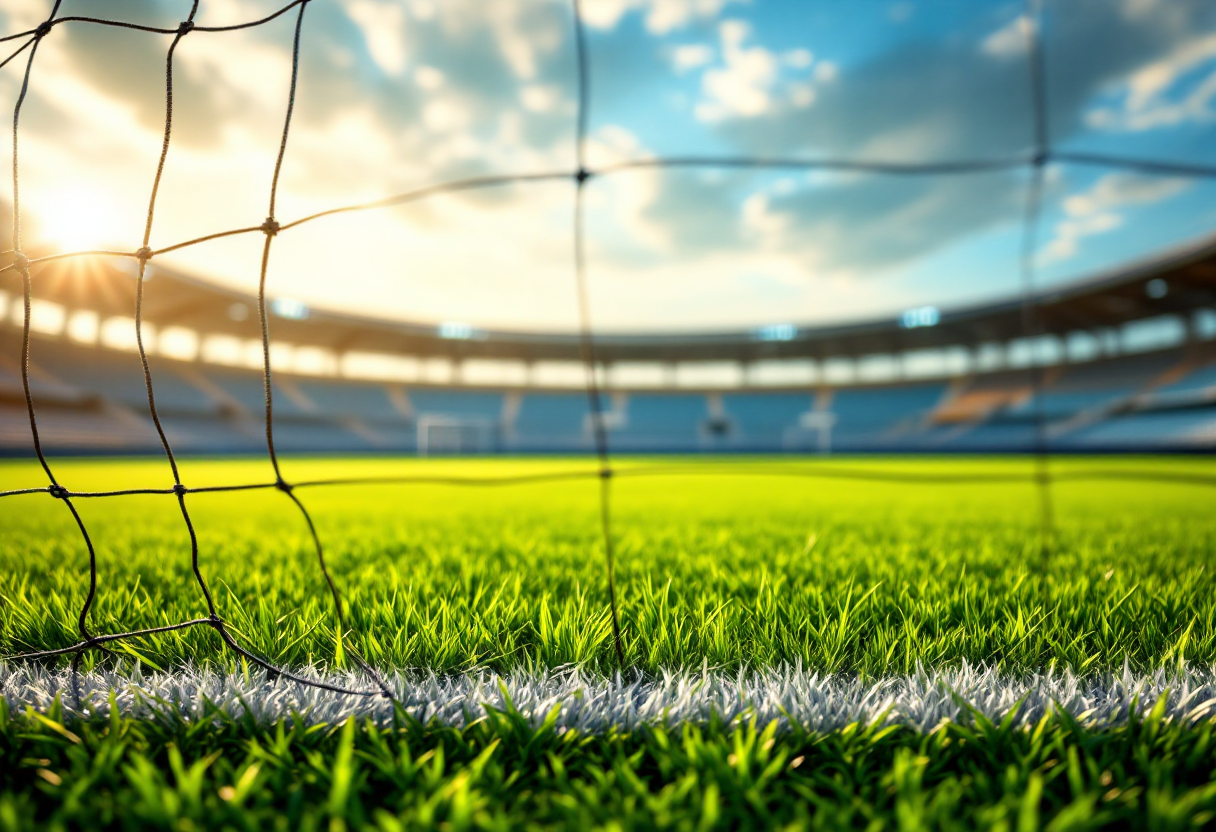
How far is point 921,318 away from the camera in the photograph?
76.6 feet

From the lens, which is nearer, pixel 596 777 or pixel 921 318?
pixel 596 777

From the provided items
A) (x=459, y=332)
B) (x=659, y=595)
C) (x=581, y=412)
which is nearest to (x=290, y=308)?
(x=459, y=332)

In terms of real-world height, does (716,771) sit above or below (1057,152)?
below

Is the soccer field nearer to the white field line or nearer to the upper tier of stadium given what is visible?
the white field line

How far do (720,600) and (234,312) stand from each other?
2551cm

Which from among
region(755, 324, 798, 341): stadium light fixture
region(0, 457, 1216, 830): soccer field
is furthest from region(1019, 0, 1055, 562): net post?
region(755, 324, 798, 341): stadium light fixture

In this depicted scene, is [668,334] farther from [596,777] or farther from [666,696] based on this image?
[596,777]

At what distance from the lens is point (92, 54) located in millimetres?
1459

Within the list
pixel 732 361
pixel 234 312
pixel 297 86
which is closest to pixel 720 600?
pixel 297 86

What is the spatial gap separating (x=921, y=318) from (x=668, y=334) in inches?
424

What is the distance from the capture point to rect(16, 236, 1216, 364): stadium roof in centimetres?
1775

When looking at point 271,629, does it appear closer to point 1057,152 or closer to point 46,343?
point 1057,152

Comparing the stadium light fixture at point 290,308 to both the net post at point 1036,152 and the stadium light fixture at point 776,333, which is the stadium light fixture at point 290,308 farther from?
the net post at point 1036,152

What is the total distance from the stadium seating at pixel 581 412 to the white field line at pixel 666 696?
20.3 metres
